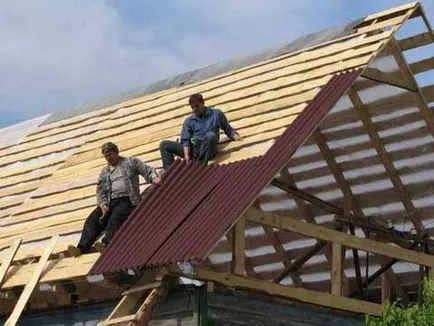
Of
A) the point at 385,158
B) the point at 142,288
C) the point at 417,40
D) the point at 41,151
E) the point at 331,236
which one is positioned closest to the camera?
the point at 142,288

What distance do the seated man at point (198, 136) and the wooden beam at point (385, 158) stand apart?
197 cm

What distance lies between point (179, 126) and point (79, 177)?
1.43m

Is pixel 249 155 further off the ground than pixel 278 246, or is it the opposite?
pixel 278 246

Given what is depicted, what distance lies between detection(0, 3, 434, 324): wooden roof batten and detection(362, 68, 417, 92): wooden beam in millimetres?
12

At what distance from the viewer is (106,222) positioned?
35.9ft

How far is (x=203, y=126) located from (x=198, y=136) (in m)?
0.13

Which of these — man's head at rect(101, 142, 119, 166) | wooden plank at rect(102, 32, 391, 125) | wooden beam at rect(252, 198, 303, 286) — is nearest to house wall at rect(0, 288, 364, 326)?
man's head at rect(101, 142, 119, 166)

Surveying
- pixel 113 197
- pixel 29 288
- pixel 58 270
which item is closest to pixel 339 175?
pixel 113 197

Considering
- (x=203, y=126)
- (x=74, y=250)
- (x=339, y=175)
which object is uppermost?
(x=339, y=175)

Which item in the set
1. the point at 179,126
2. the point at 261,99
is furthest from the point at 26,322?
the point at 261,99

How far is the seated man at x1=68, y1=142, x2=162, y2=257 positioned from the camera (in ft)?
35.7

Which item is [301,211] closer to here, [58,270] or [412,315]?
[58,270]

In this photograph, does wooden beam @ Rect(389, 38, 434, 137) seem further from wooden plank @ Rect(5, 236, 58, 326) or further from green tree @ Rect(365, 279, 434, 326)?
wooden plank @ Rect(5, 236, 58, 326)

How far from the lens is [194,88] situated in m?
14.6
